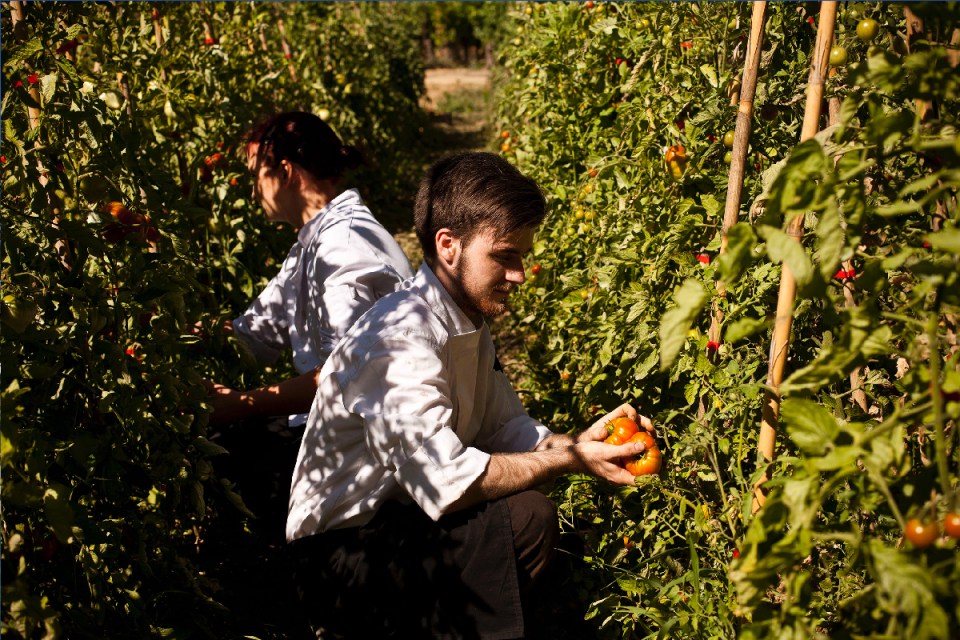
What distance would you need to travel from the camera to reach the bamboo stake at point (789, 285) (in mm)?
1275

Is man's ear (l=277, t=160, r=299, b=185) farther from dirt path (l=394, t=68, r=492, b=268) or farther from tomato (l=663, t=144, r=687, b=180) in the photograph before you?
dirt path (l=394, t=68, r=492, b=268)

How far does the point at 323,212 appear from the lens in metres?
2.32

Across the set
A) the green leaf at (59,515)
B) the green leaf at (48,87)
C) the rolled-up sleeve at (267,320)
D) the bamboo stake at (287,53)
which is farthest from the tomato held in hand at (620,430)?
the bamboo stake at (287,53)

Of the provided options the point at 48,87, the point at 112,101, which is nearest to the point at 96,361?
the point at 48,87

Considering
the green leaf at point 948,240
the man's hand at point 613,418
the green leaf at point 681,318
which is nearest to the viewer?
the green leaf at point 948,240

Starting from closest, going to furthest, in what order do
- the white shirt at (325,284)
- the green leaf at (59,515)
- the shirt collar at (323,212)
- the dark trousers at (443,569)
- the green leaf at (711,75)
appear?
the green leaf at (59,515) → the dark trousers at (443,569) → the green leaf at (711,75) → the white shirt at (325,284) → the shirt collar at (323,212)

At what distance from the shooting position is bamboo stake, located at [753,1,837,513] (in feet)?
4.18

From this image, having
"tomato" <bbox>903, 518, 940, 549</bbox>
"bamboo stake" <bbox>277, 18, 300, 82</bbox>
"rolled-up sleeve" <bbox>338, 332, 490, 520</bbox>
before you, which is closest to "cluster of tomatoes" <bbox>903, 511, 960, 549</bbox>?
"tomato" <bbox>903, 518, 940, 549</bbox>

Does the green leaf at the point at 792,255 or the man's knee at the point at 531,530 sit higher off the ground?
the green leaf at the point at 792,255

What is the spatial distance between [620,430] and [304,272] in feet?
3.59

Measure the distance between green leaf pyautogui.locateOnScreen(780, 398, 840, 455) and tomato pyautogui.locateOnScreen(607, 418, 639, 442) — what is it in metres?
0.71

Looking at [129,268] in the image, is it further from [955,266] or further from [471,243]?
[955,266]

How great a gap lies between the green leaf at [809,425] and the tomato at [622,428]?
71 cm

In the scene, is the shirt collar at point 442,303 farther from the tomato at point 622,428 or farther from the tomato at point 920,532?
the tomato at point 920,532
